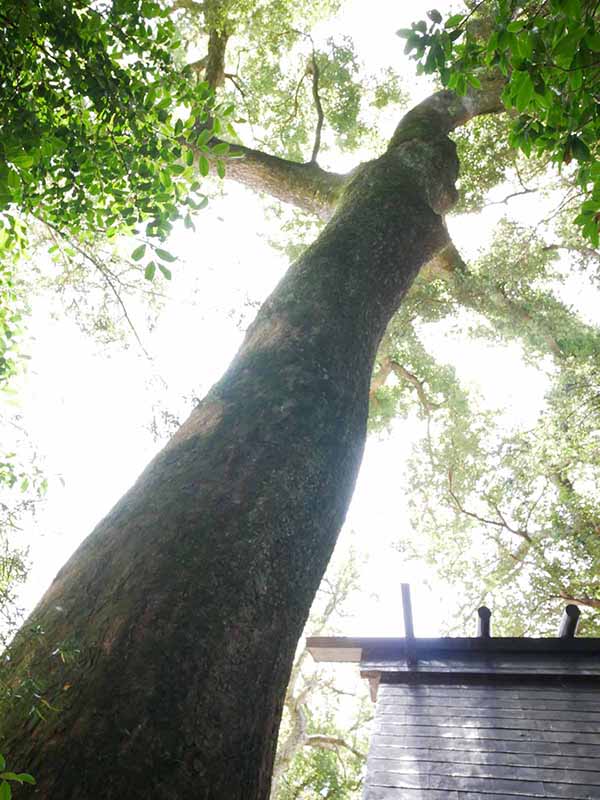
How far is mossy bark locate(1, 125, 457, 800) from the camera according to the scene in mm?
1224

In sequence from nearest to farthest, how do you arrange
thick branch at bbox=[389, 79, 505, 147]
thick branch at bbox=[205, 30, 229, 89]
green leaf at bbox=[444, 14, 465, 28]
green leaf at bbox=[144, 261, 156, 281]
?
green leaf at bbox=[444, 14, 465, 28]
green leaf at bbox=[144, 261, 156, 281]
thick branch at bbox=[389, 79, 505, 147]
thick branch at bbox=[205, 30, 229, 89]

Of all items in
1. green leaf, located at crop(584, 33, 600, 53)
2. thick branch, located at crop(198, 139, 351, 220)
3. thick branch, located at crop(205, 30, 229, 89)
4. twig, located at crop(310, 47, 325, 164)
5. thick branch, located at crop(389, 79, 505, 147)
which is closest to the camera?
green leaf, located at crop(584, 33, 600, 53)

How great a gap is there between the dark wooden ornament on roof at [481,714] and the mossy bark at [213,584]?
4.31m

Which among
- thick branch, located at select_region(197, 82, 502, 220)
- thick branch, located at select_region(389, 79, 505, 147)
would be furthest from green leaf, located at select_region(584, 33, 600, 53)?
thick branch, located at select_region(197, 82, 502, 220)

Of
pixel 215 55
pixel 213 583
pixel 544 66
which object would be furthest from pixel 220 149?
pixel 215 55

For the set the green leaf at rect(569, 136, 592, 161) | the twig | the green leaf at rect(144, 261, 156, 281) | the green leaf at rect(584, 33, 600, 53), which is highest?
the twig

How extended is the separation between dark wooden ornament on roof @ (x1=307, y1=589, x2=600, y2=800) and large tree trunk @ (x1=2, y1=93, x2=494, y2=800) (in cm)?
430

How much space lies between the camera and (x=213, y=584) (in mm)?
1577

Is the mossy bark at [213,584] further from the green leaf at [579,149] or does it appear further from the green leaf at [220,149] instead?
the green leaf at [579,149]

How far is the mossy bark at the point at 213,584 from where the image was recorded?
1224mm

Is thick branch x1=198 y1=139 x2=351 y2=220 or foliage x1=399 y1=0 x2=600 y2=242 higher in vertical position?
thick branch x1=198 y1=139 x2=351 y2=220

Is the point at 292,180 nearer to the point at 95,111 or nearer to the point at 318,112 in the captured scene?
the point at 318,112

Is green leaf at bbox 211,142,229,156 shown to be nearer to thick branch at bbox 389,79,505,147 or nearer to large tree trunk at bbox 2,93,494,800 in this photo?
large tree trunk at bbox 2,93,494,800

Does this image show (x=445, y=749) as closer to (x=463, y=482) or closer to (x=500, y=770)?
(x=500, y=770)
